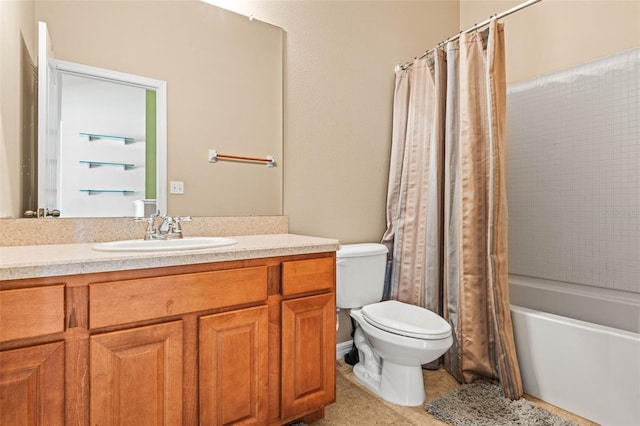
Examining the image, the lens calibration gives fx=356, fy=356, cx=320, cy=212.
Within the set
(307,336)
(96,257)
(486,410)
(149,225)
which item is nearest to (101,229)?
(149,225)

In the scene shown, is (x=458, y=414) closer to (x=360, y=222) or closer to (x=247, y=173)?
(x=360, y=222)

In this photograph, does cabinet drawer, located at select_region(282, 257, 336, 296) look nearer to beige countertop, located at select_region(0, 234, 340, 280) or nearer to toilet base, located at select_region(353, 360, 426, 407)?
beige countertop, located at select_region(0, 234, 340, 280)

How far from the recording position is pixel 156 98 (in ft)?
5.47

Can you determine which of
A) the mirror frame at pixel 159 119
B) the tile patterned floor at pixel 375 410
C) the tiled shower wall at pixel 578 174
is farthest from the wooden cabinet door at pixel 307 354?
the tiled shower wall at pixel 578 174

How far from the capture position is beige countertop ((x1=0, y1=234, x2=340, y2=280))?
98cm

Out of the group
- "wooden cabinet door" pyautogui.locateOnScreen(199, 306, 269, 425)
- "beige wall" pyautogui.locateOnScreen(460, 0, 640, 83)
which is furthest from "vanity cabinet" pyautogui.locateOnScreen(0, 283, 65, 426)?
"beige wall" pyautogui.locateOnScreen(460, 0, 640, 83)

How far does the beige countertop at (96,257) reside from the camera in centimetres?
98

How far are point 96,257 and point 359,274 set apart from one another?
1.36m

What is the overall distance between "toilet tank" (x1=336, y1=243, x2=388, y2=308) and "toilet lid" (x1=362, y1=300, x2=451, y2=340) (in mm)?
85

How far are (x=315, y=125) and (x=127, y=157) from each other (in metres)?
1.05

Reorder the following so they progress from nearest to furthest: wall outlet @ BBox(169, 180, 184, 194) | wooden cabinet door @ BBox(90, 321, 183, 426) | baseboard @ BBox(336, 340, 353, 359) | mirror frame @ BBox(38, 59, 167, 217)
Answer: wooden cabinet door @ BBox(90, 321, 183, 426) → mirror frame @ BBox(38, 59, 167, 217) → wall outlet @ BBox(169, 180, 184, 194) → baseboard @ BBox(336, 340, 353, 359)

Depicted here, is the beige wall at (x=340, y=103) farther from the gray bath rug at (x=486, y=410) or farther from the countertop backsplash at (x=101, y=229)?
the gray bath rug at (x=486, y=410)

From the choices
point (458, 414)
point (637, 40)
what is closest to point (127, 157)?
point (458, 414)

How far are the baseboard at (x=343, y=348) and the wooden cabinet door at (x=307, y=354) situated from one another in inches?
27.9
